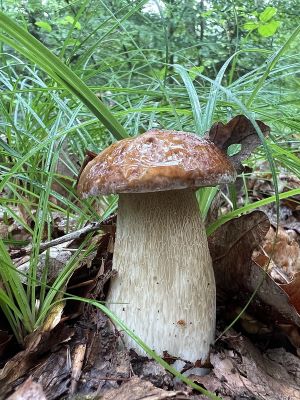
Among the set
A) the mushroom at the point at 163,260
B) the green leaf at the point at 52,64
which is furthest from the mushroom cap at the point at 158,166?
the green leaf at the point at 52,64

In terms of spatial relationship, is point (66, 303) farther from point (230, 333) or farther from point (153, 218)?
point (230, 333)

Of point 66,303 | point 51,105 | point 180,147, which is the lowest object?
point 66,303

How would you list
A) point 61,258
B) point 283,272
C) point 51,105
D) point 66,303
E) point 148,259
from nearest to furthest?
point 148,259, point 66,303, point 61,258, point 283,272, point 51,105

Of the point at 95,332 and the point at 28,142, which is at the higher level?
the point at 28,142

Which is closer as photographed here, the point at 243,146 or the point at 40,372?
the point at 40,372

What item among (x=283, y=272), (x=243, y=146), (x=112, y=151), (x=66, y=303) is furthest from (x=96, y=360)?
(x=283, y=272)

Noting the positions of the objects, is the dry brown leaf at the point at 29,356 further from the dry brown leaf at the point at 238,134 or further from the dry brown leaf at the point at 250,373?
the dry brown leaf at the point at 238,134
